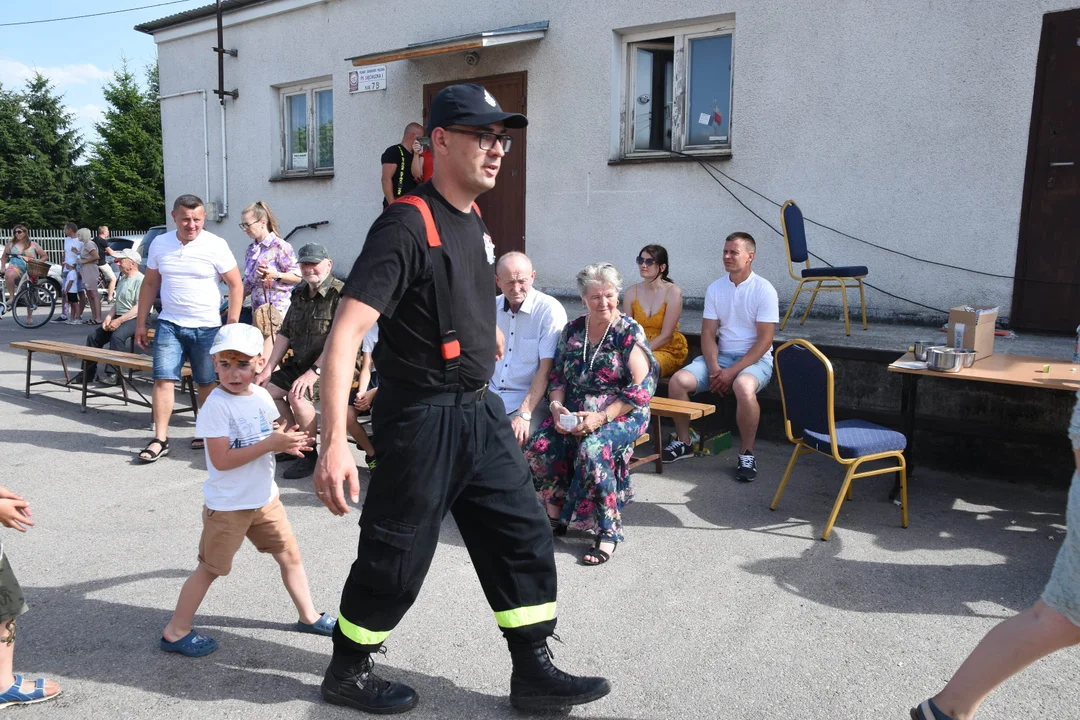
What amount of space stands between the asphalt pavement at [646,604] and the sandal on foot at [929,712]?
0.27 metres

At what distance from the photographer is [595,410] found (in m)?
4.71

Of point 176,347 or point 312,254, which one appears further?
point 176,347

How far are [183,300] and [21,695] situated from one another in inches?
147

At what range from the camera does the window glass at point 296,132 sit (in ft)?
40.6

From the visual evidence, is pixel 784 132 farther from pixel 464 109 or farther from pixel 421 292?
pixel 421 292

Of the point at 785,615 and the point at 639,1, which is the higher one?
the point at 639,1

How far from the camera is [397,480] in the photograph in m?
2.65

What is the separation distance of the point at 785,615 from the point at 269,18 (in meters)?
11.6

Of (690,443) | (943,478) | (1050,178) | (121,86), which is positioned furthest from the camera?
(121,86)

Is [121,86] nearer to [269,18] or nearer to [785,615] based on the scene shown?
[269,18]

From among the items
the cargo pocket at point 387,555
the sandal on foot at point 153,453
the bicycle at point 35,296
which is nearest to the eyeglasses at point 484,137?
the cargo pocket at point 387,555

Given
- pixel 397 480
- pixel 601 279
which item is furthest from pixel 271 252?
pixel 397 480

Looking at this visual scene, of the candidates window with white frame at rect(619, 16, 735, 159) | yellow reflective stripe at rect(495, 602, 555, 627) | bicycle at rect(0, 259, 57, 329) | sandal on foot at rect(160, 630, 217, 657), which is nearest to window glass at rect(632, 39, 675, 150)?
window with white frame at rect(619, 16, 735, 159)

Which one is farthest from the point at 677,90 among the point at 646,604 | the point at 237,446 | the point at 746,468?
the point at 237,446
